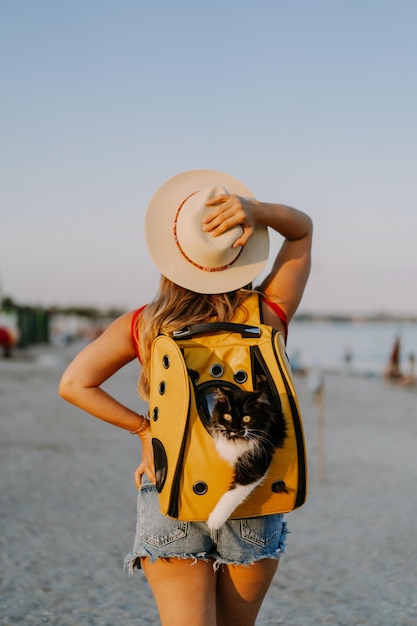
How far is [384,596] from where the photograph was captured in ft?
15.2

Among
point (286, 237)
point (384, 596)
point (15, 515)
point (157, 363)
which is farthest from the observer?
point (15, 515)

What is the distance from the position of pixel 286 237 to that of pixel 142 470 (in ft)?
2.82

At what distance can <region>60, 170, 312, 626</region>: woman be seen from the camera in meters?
1.97

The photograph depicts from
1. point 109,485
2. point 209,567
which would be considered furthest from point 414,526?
point 209,567

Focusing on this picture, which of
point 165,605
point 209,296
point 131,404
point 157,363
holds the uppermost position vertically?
point 209,296

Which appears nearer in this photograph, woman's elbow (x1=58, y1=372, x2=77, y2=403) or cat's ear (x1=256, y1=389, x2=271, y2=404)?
cat's ear (x1=256, y1=389, x2=271, y2=404)

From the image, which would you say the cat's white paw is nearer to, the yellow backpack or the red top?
the yellow backpack

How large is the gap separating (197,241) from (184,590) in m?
0.98

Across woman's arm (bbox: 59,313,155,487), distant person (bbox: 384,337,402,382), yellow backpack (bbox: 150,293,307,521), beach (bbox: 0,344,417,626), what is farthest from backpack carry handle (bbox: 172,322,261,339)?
distant person (bbox: 384,337,402,382)

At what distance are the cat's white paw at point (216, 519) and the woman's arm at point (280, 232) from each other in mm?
674

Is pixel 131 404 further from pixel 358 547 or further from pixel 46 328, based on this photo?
pixel 46 328

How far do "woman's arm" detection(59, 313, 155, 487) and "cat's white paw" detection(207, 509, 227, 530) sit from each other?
11.6 inches

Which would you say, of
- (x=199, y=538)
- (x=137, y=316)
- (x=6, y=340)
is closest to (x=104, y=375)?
(x=137, y=316)

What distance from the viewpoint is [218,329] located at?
195 centimetres
